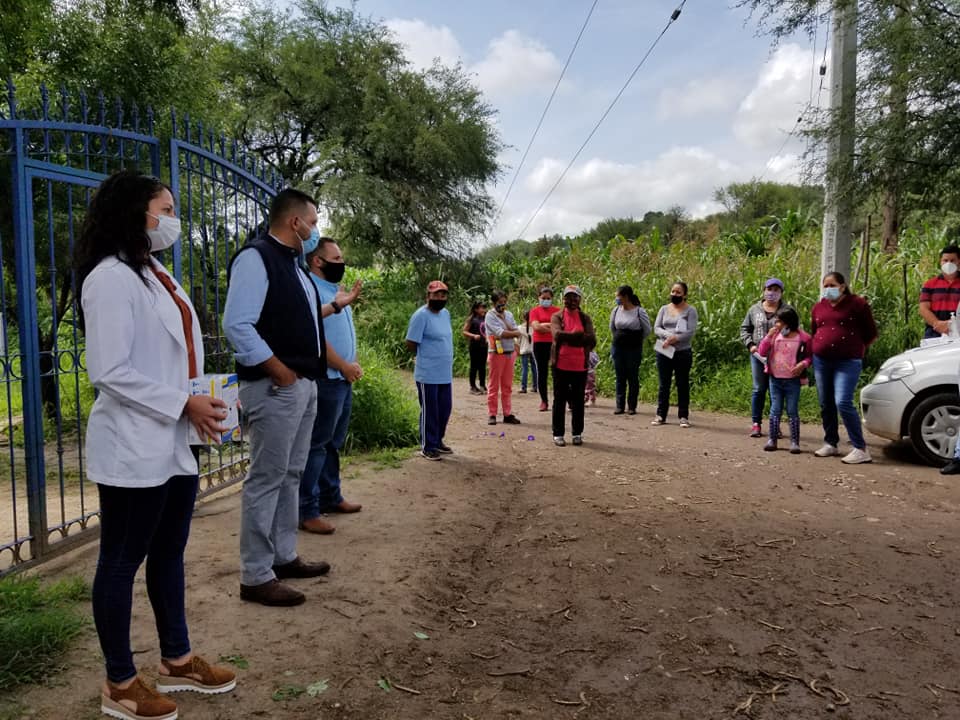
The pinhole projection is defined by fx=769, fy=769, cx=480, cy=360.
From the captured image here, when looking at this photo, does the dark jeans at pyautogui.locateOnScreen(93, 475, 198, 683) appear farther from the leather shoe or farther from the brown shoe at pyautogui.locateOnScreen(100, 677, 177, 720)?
the leather shoe

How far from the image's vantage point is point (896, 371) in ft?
24.5

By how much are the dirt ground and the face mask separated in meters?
1.75

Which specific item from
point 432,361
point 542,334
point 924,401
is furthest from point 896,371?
point 542,334

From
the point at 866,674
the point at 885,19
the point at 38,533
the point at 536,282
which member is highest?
the point at 885,19

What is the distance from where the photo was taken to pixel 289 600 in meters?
3.88

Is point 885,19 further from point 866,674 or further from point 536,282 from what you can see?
point 536,282

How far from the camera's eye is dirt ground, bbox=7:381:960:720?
10.2ft

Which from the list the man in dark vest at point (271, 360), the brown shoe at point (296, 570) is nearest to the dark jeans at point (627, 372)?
the brown shoe at point (296, 570)

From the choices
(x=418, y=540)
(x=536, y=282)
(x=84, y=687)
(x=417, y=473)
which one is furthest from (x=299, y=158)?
(x=84, y=687)

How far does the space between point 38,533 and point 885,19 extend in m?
9.16

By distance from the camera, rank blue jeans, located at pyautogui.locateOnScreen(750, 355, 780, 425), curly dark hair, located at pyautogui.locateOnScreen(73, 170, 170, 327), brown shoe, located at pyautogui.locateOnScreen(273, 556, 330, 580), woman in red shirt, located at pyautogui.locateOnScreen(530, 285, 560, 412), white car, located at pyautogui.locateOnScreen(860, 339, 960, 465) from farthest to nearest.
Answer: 1. woman in red shirt, located at pyautogui.locateOnScreen(530, 285, 560, 412)
2. blue jeans, located at pyautogui.locateOnScreen(750, 355, 780, 425)
3. white car, located at pyautogui.locateOnScreen(860, 339, 960, 465)
4. brown shoe, located at pyautogui.locateOnScreen(273, 556, 330, 580)
5. curly dark hair, located at pyautogui.locateOnScreen(73, 170, 170, 327)

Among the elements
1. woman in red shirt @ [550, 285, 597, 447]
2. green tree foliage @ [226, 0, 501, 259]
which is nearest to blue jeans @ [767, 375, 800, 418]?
woman in red shirt @ [550, 285, 597, 447]

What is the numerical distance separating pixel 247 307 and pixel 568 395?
5.30 meters

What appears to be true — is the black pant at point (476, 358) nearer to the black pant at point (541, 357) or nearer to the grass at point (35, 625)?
the black pant at point (541, 357)
